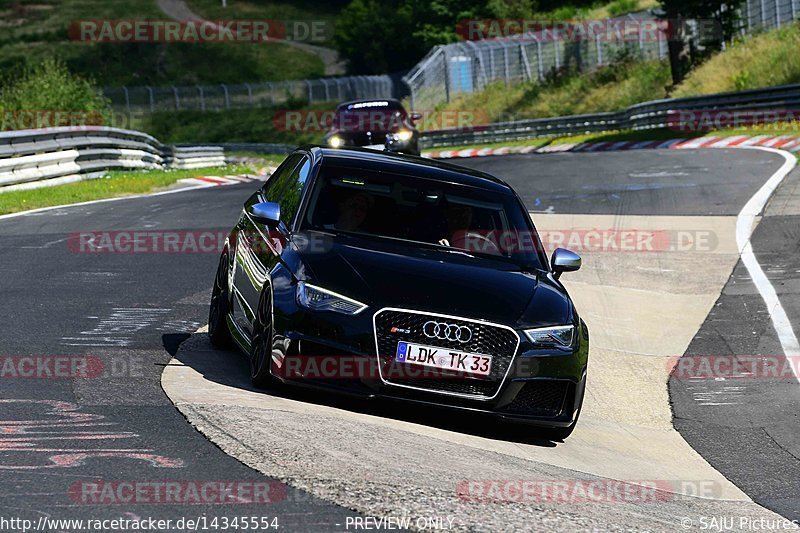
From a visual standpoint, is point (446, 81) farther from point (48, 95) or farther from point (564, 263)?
point (564, 263)

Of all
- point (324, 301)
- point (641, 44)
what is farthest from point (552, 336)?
point (641, 44)

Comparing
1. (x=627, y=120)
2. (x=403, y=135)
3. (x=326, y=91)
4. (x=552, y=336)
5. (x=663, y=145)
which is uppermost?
(x=552, y=336)

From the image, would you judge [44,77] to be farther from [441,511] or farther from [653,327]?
[441,511]

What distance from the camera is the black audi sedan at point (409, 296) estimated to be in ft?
24.1

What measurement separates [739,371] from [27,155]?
51.5ft

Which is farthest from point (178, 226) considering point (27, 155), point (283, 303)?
point (283, 303)

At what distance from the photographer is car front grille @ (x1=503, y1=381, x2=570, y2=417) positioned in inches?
298

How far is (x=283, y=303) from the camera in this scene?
24.8 ft

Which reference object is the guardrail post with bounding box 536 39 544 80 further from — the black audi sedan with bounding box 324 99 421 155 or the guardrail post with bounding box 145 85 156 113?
the black audi sedan with bounding box 324 99 421 155

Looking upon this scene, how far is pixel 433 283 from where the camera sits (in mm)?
7664

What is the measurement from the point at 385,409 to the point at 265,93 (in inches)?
2743

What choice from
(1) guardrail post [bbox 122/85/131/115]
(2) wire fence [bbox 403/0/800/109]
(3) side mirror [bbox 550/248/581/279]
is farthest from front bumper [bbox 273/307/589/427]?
(1) guardrail post [bbox 122/85/131/115]

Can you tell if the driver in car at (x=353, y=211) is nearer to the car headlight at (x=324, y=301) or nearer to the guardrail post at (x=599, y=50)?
the car headlight at (x=324, y=301)

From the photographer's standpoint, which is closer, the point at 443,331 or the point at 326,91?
the point at 443,331
